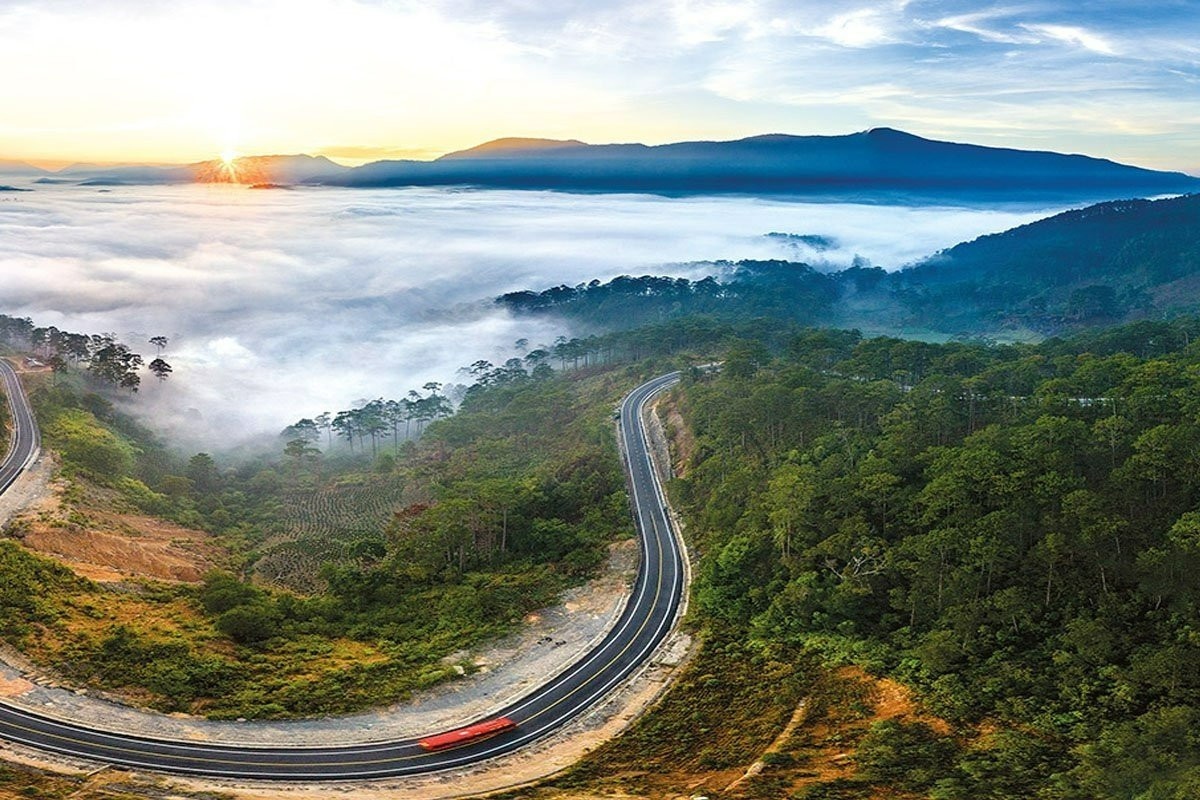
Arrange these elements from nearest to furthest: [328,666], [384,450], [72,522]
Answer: [328,666] → [72,522] → [384,450]

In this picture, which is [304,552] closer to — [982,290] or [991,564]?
[991,564]

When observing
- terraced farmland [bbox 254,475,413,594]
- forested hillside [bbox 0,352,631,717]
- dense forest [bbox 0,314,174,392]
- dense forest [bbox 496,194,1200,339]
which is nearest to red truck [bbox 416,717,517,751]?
forested hillside [bbox 0,352,631,717]

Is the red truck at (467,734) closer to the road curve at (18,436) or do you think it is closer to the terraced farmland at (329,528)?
the terraced farmland at (329,528)

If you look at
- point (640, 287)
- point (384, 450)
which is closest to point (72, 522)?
point (384, 450)

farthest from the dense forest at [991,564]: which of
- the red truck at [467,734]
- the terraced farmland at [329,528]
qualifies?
the terraced farmland at [329,528]

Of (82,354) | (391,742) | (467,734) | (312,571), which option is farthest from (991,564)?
(82,354)

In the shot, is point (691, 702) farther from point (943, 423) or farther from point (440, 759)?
point (943, 423)

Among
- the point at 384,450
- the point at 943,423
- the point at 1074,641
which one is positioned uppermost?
the point at 943,423
